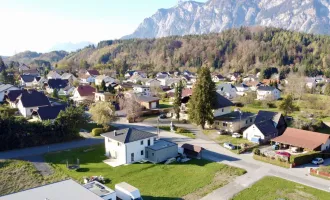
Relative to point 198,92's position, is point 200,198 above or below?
below

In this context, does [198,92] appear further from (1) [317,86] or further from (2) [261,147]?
(1) [317,86]

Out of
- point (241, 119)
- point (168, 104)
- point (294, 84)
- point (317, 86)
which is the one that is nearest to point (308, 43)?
point (317, 86)

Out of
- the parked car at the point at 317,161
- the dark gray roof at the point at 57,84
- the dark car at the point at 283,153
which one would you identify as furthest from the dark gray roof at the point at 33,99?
the parked car at the point at 317,161

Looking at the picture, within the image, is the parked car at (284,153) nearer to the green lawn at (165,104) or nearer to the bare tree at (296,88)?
the green lawn at (165,104)

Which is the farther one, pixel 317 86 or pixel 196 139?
pixel 317 86

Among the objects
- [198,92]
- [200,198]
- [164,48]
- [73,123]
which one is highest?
[164,48]

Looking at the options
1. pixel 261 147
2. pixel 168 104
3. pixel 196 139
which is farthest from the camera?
pixel 168 104

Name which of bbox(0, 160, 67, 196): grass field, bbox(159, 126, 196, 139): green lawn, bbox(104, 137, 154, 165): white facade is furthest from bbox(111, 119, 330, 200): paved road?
bbox(0, 160, 67, 196): grass field
